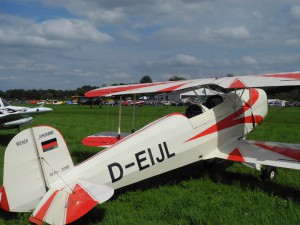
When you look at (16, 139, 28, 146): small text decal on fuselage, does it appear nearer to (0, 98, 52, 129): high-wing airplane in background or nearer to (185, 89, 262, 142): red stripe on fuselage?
(185, 89, 262, 142): red stripe on fuselage

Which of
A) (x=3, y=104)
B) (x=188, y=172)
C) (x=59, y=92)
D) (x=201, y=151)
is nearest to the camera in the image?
(x=201, y=151)

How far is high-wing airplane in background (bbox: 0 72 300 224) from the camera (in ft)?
12.8

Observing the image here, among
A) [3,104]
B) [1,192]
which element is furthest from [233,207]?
[3,104]

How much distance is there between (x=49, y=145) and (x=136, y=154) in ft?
4.31

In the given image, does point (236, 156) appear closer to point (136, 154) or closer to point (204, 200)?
point (204, 200)

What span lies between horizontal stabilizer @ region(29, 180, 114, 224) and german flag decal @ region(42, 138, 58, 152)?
1.78 feet

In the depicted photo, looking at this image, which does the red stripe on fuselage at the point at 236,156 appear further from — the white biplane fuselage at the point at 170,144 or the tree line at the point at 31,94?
the tree line at the point at 31,94

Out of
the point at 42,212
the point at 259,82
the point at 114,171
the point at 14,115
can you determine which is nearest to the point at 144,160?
the point at 114,171

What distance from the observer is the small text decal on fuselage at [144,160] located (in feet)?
15.5

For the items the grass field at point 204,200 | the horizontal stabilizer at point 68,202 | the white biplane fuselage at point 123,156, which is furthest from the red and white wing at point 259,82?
the horizontal stabilizer at point 68,202

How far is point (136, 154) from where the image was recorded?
498 cm

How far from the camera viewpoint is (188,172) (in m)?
6.95

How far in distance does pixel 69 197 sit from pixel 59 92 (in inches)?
5278

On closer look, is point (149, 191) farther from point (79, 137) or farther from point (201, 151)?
point (79, 137)
